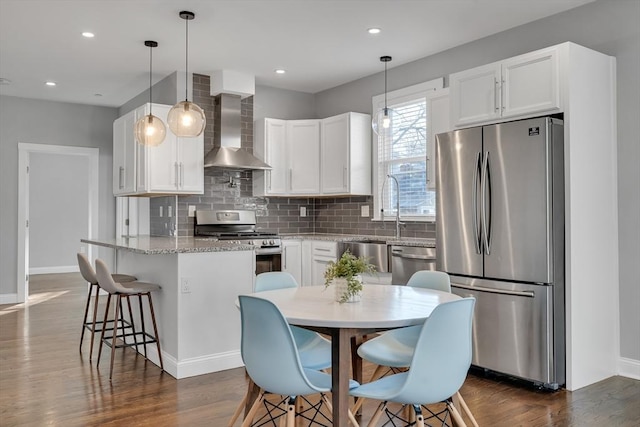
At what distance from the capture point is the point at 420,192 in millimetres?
5316

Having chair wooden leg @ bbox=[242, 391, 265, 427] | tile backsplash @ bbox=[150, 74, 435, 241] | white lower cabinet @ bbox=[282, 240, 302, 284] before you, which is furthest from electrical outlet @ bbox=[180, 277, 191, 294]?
tile backsplash @ bbox=[150, 74, 435, 241]

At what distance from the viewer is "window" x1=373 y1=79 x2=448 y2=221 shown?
514 centimetres

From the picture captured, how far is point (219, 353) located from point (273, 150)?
288cm

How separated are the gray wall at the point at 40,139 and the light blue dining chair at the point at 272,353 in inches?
240

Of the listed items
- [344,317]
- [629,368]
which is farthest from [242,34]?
[629,368]

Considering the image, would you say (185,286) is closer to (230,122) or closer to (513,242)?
(513,242)

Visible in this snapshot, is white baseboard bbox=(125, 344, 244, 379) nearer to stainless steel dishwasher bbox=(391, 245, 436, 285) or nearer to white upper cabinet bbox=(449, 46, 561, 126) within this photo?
stainless steel dishwasher bbox=(391, 245, 436, 285)

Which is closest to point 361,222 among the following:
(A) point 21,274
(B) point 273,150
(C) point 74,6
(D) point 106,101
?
(B) point 273,150

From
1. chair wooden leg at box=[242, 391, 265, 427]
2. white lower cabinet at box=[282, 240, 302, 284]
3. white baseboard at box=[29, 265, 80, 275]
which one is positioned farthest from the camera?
white baseboard at box=[29, 265, 80, 275]

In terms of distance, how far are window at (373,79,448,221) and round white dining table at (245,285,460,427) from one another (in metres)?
2.61

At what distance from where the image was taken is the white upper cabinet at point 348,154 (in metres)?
5.79

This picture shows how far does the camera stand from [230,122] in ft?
19.2

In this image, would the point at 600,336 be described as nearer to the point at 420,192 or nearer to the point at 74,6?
the point at 420,192

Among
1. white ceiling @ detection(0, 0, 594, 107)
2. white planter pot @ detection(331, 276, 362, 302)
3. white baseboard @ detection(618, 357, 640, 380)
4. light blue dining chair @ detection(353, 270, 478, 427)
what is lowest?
white baseboard @ detection(618, 357, 640, 380)
